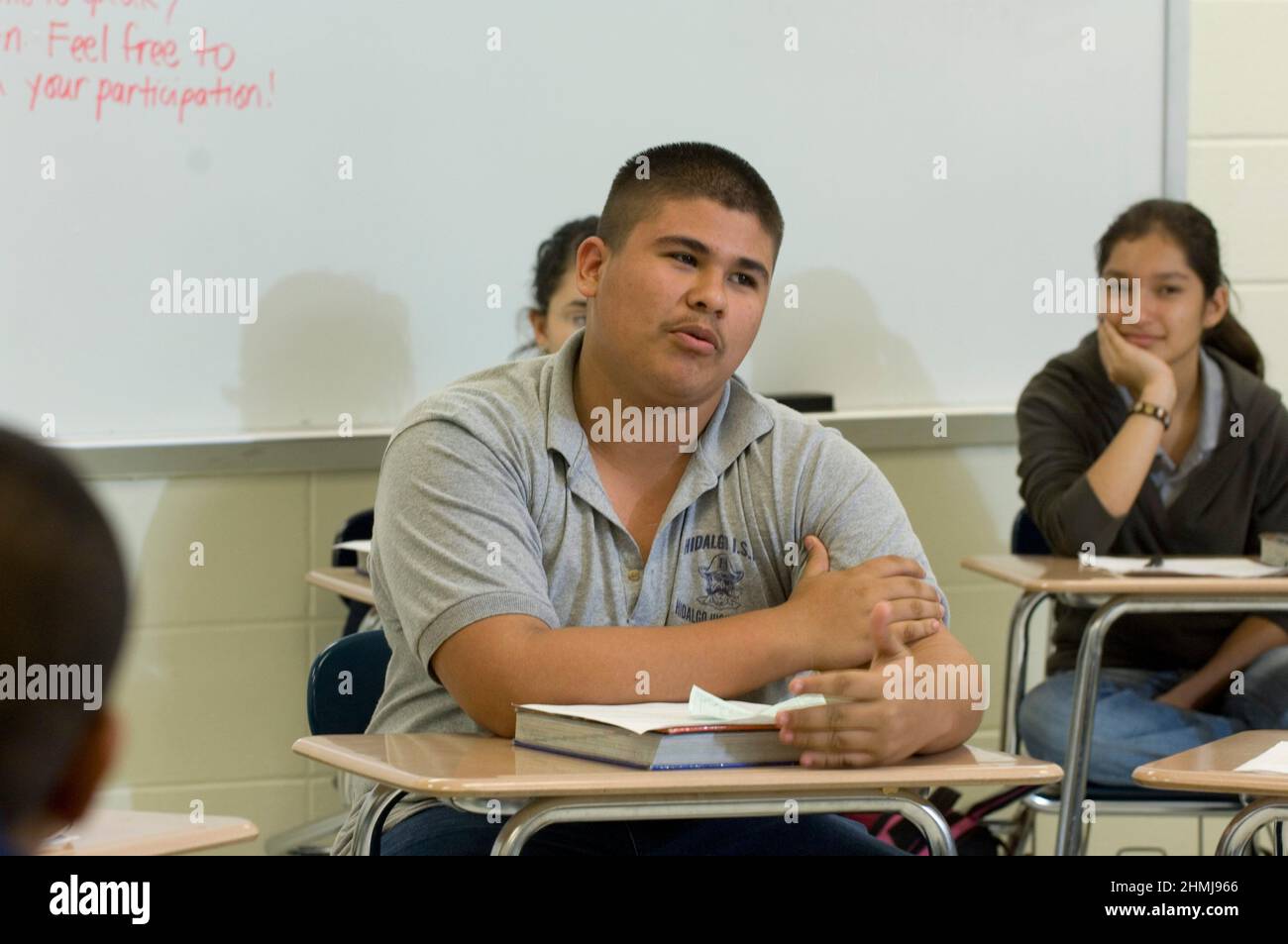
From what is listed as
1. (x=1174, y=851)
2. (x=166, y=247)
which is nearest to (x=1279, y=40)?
(x=1174, y=851)

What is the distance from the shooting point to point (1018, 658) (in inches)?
114

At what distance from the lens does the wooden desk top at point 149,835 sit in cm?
123

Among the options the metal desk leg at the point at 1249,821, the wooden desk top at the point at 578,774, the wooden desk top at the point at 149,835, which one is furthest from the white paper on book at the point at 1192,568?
the wooden desk top at the point at 149,835

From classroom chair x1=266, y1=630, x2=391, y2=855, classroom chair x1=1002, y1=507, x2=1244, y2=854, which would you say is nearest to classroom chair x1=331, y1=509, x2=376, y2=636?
classroom chair x1=266, y1=630, x2=391, y2=855

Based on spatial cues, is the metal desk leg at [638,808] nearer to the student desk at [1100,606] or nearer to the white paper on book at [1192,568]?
the student desk at [1100,606]

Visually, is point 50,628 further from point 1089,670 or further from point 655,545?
point 1089,670

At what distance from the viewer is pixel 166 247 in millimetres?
3068

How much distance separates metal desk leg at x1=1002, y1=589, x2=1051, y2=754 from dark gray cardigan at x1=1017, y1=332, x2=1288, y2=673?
3.0 inches

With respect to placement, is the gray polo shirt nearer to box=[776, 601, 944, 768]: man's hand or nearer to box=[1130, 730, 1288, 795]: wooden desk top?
box=[776, 601, 944, 768]: man's hand

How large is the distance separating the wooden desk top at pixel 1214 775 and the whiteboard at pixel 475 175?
1.85m

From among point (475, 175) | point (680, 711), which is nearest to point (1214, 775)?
point (680, 711)

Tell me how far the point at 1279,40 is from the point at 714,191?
7.43 feet

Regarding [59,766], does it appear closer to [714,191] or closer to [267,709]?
[714,191]

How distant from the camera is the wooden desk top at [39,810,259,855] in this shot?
48.6 inches
